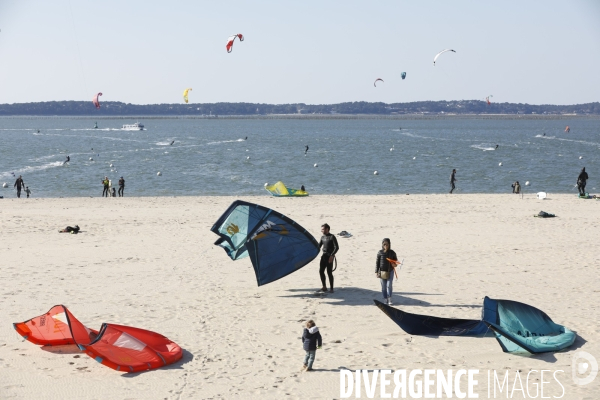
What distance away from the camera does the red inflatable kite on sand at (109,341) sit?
8047 mm

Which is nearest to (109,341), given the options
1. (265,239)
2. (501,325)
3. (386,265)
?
(265,239)

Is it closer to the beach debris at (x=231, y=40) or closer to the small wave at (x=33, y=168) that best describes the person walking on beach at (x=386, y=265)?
the beach debris at (x=231, y=40)

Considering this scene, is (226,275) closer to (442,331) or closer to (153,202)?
(442,331)

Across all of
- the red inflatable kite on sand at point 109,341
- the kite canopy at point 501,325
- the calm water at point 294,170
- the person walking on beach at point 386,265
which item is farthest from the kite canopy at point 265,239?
the calm water at point 294,170

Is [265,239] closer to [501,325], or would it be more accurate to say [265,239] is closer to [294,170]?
[501,325]

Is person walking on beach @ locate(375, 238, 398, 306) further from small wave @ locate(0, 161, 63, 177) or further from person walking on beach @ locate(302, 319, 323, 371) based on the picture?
small wave @ locate(0, 161, 63, 177)

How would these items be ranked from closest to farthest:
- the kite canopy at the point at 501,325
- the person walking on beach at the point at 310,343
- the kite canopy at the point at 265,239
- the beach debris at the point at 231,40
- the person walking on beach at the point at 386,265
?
the person walking on beach at the point at 310,343, the kite canopy at the point at 501,325, the person walking on beach at the point at 386,265, the kite canopy at the point at 265,239, the beach debris at the point at 231,40

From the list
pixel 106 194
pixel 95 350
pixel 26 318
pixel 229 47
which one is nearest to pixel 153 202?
pixel 106 194

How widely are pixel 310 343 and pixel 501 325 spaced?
109 inches

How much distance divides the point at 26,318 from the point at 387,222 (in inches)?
442

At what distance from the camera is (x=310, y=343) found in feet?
25.5

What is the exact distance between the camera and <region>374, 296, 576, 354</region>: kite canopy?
27.9ft

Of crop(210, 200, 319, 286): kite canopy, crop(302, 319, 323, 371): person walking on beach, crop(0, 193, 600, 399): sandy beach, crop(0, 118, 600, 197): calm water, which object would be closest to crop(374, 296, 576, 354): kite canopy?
crop(0, 193, 600, 399): sandy beach

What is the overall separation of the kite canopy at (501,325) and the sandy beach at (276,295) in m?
0.17
